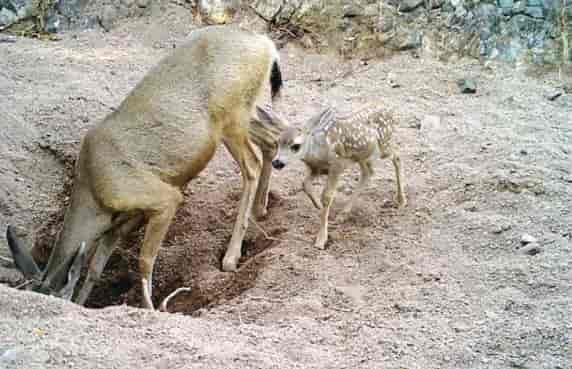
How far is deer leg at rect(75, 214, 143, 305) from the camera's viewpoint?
6477 mm

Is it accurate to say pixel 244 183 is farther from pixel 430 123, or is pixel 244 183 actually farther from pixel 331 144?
pixel 430 123

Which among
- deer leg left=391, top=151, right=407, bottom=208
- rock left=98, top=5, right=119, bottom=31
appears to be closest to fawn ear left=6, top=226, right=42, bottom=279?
deer leg left=391, top=151, right=407, bottom=208

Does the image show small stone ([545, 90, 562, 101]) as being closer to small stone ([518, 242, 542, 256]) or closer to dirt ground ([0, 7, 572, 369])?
dirt ground ([0, 7, 572, 369])

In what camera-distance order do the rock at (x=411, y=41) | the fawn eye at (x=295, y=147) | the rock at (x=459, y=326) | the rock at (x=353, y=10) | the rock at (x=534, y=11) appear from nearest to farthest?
the rock at (x=459, y=326), the fawn eye at (x=295, y=147), the rock at (x=534, y=11), the rock at (x=411, y=41), the rock at (x=353, y=10)

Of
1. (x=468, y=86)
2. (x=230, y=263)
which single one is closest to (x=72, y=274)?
(x=230, y=263)

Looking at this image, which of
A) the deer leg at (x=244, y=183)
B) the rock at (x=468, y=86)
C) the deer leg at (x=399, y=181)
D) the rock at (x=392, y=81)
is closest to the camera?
the deer leg at (x=399, y=181)

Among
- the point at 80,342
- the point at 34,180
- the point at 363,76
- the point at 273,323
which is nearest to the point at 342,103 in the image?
the point at 363,76

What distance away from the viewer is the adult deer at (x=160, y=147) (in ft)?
20.3

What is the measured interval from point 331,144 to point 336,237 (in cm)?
73

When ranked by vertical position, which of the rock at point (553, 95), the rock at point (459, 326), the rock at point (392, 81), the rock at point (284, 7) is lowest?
the rock at point (392, 81)

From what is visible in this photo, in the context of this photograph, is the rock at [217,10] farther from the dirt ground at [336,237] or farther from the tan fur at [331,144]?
the tan fur at [331,144]

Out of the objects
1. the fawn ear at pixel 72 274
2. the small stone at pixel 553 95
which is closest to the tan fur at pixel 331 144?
the fawn ear at pixel 72 274

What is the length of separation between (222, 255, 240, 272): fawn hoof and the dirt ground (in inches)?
6.1

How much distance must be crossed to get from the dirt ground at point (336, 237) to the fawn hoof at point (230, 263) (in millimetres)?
155
